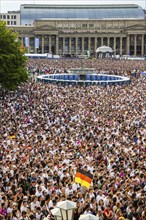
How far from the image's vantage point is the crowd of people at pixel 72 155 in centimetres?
1736

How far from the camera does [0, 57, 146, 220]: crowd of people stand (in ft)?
57.0

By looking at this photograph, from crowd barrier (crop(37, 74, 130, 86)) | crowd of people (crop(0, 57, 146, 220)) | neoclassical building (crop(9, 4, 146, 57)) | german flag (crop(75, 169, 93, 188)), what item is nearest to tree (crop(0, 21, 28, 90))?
crowd of people (crop(0, 57, 146, 220))

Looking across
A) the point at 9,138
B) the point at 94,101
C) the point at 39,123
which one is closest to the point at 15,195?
the point at 9,138

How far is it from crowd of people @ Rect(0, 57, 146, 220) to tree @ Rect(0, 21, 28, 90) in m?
4.93

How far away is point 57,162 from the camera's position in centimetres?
2347

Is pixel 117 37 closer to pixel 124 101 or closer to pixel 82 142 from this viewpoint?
pixel 124 101

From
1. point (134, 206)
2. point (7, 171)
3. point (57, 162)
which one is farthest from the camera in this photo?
point (57, 162)

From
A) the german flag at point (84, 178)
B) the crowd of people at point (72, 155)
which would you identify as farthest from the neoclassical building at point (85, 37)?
the german flag at point (84, 178)

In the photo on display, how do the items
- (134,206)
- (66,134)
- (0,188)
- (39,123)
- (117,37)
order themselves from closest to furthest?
(134,206) < (0,188) < (66,134) < (39,123) < (117,37)

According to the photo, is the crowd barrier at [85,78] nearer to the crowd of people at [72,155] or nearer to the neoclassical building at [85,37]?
the crowd of people at [72,155]

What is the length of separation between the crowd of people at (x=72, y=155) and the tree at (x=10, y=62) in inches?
194

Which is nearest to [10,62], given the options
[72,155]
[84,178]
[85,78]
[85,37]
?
[85,78]

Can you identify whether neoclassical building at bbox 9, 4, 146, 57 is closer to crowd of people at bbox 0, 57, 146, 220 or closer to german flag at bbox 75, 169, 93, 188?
crowd of people at bbox 0, 57, 146, 220

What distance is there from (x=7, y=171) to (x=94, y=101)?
25.1 m
